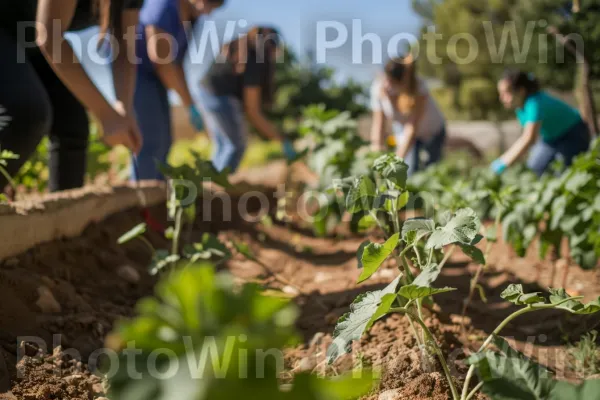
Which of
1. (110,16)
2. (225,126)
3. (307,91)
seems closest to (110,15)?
(110,16)

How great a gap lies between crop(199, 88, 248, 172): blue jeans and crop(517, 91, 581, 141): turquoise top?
7.09 ft

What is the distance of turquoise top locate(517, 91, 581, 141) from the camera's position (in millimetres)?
4395

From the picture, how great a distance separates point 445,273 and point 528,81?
243cm

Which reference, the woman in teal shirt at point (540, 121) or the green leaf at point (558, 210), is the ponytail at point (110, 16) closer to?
the green leaf at point (558, 210)

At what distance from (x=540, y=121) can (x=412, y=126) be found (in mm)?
908

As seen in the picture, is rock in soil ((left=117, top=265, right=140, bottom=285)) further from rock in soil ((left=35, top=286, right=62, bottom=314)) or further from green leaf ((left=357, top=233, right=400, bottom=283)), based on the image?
green leaf ((left=357, top=233, right=400, bottom=283))

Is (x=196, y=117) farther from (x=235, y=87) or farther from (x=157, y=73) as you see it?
(x=157, y=73)

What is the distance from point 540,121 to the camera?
14.5 feet

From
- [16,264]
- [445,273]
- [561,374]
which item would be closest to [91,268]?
[16,264]

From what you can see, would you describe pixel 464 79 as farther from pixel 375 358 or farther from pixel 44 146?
pixel 375 358

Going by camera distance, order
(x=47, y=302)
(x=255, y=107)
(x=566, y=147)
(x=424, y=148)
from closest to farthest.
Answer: (x=47, y=302), (x=566, y=147), (x=255, y=107), (x=424, y=148)

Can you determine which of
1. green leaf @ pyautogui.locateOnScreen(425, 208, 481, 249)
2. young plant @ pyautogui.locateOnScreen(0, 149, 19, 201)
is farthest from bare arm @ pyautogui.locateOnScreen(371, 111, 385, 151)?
green leaf @ pyautogui.locateOnScreen(425, 208, 481, 249)

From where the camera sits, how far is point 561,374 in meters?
1.72

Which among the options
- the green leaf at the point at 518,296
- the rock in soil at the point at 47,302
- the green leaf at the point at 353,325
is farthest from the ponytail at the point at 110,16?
the green leaf at the point at 518,296
